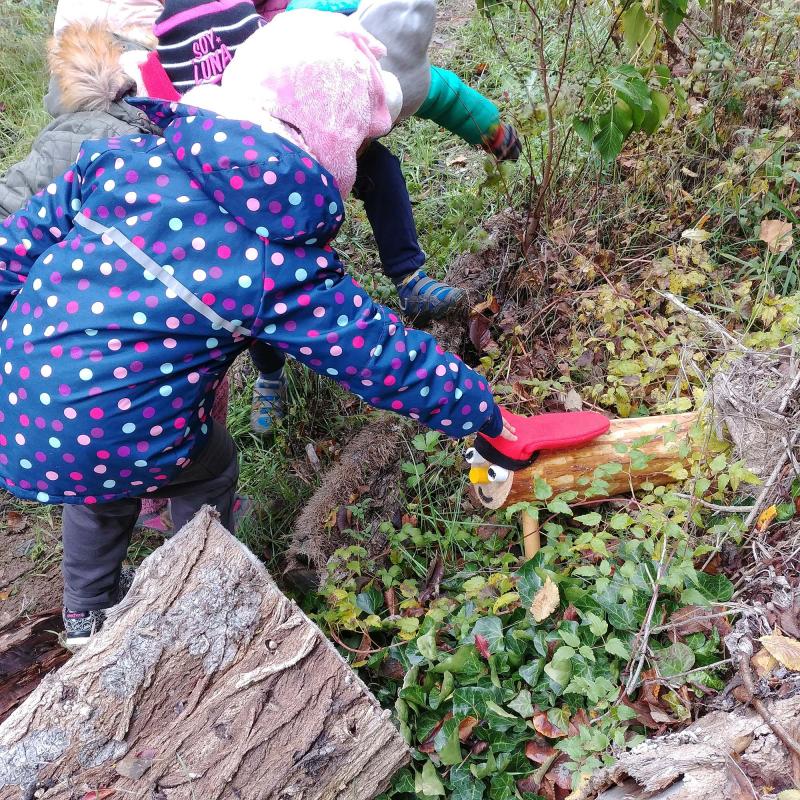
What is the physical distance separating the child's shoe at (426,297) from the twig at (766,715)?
163cm

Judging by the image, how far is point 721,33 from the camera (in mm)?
2844

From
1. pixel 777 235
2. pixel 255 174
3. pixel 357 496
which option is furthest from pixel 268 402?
pixel 777 235

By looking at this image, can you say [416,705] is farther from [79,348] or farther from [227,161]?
[227,161]

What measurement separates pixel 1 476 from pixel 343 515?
1.06 m

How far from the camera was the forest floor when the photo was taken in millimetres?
1795

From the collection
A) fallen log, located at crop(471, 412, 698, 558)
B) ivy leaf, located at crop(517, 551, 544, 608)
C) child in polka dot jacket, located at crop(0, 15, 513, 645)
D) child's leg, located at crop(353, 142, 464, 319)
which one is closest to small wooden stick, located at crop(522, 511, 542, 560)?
fallen log, located at crop(471, 412, 698, 558)

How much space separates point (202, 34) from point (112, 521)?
1.39 m

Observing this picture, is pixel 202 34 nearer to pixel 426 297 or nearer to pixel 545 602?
pixel 426 297

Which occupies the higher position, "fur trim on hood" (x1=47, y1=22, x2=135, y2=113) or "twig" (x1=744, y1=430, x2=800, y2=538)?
"fur trim on hood" (x1=47, y1=22, x2=135, y2=113)

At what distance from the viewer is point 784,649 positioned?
4.97 feet

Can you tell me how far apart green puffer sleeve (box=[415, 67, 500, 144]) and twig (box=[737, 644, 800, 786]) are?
80.9 inches

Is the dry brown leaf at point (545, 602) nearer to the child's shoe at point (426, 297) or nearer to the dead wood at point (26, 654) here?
the child's shoe at point (426, 297)

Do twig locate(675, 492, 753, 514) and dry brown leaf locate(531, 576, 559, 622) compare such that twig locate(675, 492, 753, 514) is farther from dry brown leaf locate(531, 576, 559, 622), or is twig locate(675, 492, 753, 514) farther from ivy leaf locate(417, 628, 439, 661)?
ivy leaf locate(417, 628, 439, 661)

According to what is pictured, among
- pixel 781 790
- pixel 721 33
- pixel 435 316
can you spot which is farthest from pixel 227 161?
pixel 721 33
